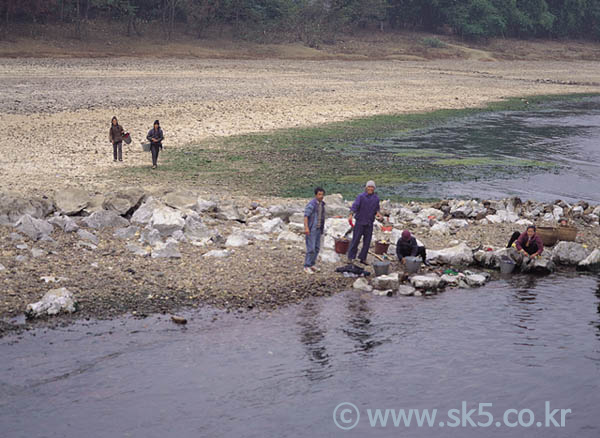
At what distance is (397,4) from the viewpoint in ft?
263

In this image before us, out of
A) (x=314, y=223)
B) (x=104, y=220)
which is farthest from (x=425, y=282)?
Answer: (x=104, y=220)

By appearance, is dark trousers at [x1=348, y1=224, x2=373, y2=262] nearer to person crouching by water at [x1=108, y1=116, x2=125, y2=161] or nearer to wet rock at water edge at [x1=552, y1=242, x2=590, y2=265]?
wet rock at water edge at [x1=552, y1=242, x2=590, y2=265]

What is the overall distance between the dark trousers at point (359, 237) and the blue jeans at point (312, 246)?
838mm

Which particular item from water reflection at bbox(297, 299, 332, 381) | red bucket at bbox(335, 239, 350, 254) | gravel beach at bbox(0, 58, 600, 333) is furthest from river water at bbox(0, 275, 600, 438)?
red bucket at bbox(335, 239, 350, 254)

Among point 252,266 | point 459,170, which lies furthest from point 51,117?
point 252,266

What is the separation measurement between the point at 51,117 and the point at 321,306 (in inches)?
742

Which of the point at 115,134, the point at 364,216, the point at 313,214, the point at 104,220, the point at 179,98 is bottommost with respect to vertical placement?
the point at 104,220

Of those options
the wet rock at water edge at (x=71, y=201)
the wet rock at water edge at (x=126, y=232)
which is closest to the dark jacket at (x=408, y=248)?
the wet rock at water edge at (x=126, y=232)

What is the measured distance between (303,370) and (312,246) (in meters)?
3.26

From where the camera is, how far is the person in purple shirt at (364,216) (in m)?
12.7

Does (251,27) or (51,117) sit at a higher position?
(251,27)

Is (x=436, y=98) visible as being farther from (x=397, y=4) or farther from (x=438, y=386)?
(x=397, y=4)

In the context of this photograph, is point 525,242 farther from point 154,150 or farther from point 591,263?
point 154,150

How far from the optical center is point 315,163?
23047 mm
